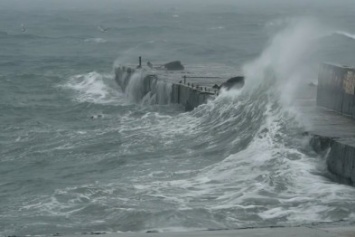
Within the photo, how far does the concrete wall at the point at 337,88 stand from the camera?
20.8 metres

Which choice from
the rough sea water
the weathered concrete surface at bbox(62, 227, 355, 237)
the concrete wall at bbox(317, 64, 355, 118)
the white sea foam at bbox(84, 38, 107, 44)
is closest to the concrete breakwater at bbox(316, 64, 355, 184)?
the concrete wall at bbox(317, 64, 355, 118)

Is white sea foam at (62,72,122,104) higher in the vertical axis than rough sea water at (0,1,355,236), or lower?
lower

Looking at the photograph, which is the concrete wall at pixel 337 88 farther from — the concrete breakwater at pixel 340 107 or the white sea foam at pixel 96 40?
the white sea foam at pixel 96 40

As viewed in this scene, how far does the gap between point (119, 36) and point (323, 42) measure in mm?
21672

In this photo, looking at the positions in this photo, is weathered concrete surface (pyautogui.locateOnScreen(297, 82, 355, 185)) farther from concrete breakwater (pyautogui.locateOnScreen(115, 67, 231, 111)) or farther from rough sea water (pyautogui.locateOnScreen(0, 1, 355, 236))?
concrete breakwater (pyautogui.locateOnScreen(115, 67, 231, 111))

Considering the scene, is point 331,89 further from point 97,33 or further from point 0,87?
point 97,33

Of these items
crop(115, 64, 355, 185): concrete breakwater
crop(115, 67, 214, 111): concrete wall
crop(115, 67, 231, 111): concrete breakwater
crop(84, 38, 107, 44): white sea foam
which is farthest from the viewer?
crop(84, 38, 107, 44): white sea foam

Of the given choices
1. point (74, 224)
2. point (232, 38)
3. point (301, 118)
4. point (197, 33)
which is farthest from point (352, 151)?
point (197, 33)

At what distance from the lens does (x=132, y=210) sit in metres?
15.5

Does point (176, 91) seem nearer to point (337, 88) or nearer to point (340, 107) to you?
point (337, 88)

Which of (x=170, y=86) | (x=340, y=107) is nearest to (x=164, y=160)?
(x=340, y=107)

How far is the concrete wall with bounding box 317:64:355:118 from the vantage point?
68.4 feet

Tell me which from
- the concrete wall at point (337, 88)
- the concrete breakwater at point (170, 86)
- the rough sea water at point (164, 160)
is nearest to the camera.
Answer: the rough sea water at point (164, 160)

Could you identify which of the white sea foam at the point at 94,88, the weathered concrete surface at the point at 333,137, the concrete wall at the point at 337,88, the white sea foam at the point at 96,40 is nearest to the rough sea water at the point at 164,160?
the white sea foam at the point at 94,88
